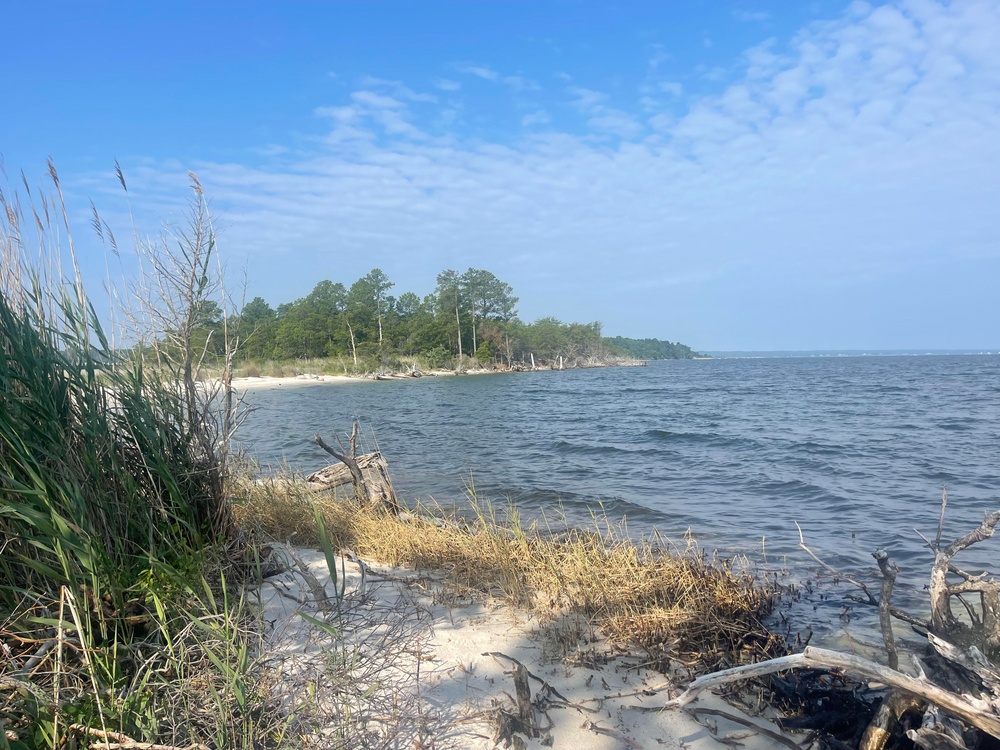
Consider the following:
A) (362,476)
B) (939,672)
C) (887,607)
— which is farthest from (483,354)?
(939,672)

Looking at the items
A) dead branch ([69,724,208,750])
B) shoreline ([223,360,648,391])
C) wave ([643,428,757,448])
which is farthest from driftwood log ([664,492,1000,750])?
shoreline ([223,360,648,391])

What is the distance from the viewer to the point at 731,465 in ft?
44.2

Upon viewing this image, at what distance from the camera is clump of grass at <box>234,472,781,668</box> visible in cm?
372

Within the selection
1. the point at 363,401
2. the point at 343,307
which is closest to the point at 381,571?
the point at 363,401

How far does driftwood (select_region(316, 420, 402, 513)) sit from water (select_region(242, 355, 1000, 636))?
2362mm

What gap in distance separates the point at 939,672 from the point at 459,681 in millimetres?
2490

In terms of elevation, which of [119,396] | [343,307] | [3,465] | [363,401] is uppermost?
[343,307]

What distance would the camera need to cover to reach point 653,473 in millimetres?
12727

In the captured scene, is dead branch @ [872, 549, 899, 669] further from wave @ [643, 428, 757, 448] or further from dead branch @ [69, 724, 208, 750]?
wave @ [643, 428, 757, 448]

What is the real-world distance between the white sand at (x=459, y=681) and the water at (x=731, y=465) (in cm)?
356

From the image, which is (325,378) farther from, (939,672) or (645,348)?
(645,348)

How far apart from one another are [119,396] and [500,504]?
7.21 m

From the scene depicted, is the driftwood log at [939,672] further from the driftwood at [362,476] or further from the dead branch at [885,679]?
the driftwood at [362,476]

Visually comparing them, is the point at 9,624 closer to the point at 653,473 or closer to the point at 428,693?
the point at 428,693
